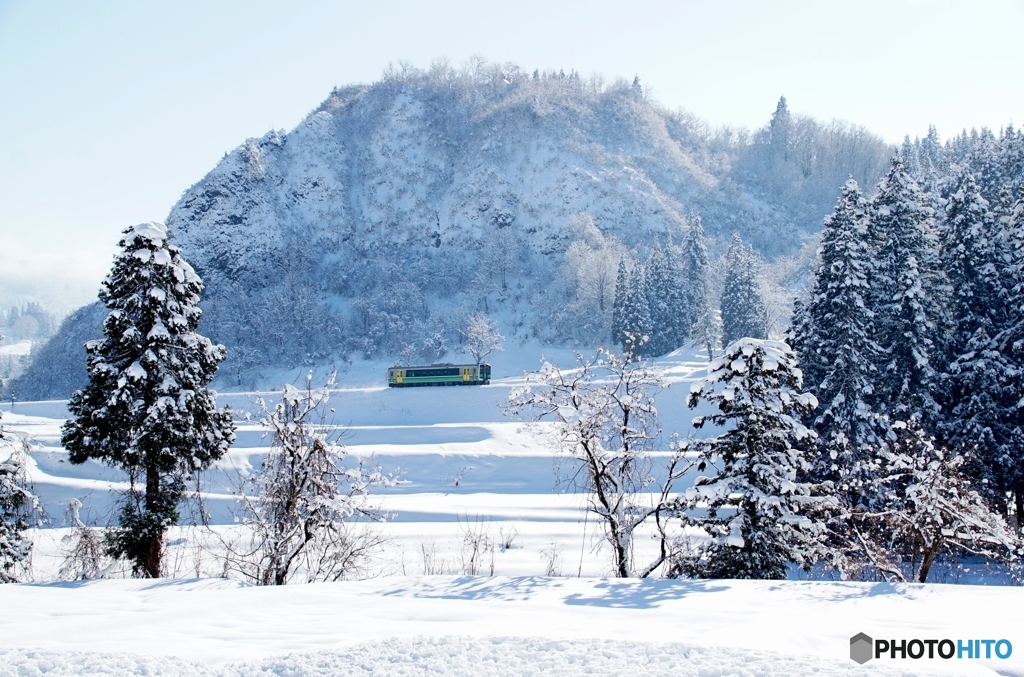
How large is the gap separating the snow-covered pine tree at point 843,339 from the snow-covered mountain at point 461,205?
6061 centimetres

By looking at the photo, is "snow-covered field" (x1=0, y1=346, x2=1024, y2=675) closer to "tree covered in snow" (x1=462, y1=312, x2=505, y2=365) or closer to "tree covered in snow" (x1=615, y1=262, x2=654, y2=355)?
"tree covered in snow" (x1=615, y1=262, x2=654, y2=355)

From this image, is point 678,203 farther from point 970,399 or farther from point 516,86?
point 970,399

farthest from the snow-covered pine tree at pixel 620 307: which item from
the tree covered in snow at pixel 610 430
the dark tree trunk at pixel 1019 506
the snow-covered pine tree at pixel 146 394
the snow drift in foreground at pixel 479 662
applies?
the snow drift in foreground at pixel 479 662

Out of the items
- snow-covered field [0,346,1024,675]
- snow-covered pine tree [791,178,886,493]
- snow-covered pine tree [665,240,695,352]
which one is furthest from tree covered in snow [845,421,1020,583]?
snow-covered pine tree [665,240,695,352]

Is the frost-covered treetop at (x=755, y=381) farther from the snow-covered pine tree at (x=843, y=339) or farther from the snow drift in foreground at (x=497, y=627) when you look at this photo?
the snow-covered pine tree at (x=843, y=339)

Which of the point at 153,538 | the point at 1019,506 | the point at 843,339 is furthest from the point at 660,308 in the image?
the point at 153,538

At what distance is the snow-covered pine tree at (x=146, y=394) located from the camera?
14.8 m

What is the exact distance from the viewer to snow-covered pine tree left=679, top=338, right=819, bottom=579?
11609 millimetres

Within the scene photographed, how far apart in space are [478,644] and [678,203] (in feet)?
408

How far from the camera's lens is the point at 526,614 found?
24.9ft

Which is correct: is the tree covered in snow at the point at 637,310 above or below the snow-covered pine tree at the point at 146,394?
above

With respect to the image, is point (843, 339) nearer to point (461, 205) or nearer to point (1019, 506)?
point (1019, 506)

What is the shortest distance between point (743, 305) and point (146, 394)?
57825mm

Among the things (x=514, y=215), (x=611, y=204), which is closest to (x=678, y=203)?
(x=611, y=204)
